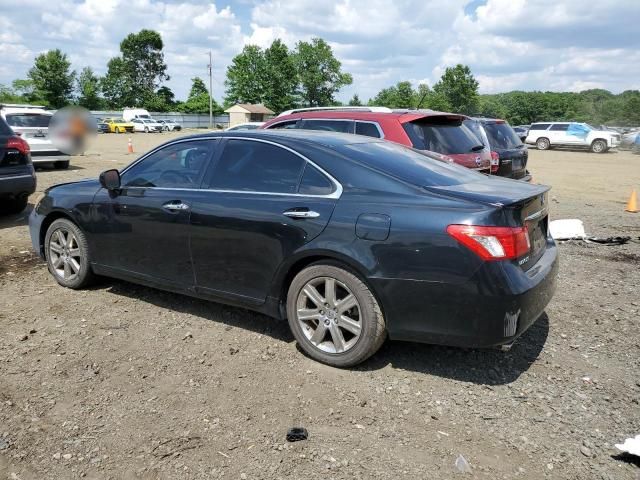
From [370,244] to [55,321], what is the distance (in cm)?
278

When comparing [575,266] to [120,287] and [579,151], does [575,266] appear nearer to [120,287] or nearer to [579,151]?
[120,287]

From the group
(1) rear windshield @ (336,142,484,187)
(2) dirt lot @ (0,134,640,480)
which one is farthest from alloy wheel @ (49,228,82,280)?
(1) rear windshield @ (336,142,484,187)

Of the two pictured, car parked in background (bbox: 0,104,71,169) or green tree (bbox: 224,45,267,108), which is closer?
car parked in background (bbox: 0,104,71,169)

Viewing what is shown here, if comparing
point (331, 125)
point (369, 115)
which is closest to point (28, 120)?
point (331, 125)

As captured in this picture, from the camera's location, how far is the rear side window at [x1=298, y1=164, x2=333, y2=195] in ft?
12.7

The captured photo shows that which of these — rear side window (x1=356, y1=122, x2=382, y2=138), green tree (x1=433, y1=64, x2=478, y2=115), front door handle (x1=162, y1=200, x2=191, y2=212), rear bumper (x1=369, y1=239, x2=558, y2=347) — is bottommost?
rear bumper (x1=369, y1=239, x2=558, y2=347)

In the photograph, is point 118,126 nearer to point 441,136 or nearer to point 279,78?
point 279,78

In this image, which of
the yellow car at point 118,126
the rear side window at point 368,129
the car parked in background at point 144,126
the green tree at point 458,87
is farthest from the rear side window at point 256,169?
the green tree at point 458,87

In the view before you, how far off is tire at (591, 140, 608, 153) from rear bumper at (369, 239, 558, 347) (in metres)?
33.0

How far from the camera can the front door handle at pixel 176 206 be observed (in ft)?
14.6

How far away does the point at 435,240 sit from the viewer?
11.1ft

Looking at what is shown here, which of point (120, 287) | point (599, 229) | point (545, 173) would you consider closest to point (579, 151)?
point (545, 173)

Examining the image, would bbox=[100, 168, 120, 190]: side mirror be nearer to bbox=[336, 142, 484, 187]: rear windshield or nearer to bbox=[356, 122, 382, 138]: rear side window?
bbox=[336, 142, 484, 187]: rear windshield

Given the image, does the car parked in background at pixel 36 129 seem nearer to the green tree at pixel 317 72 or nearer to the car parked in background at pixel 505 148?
the car parked in background at pixel 505 148
